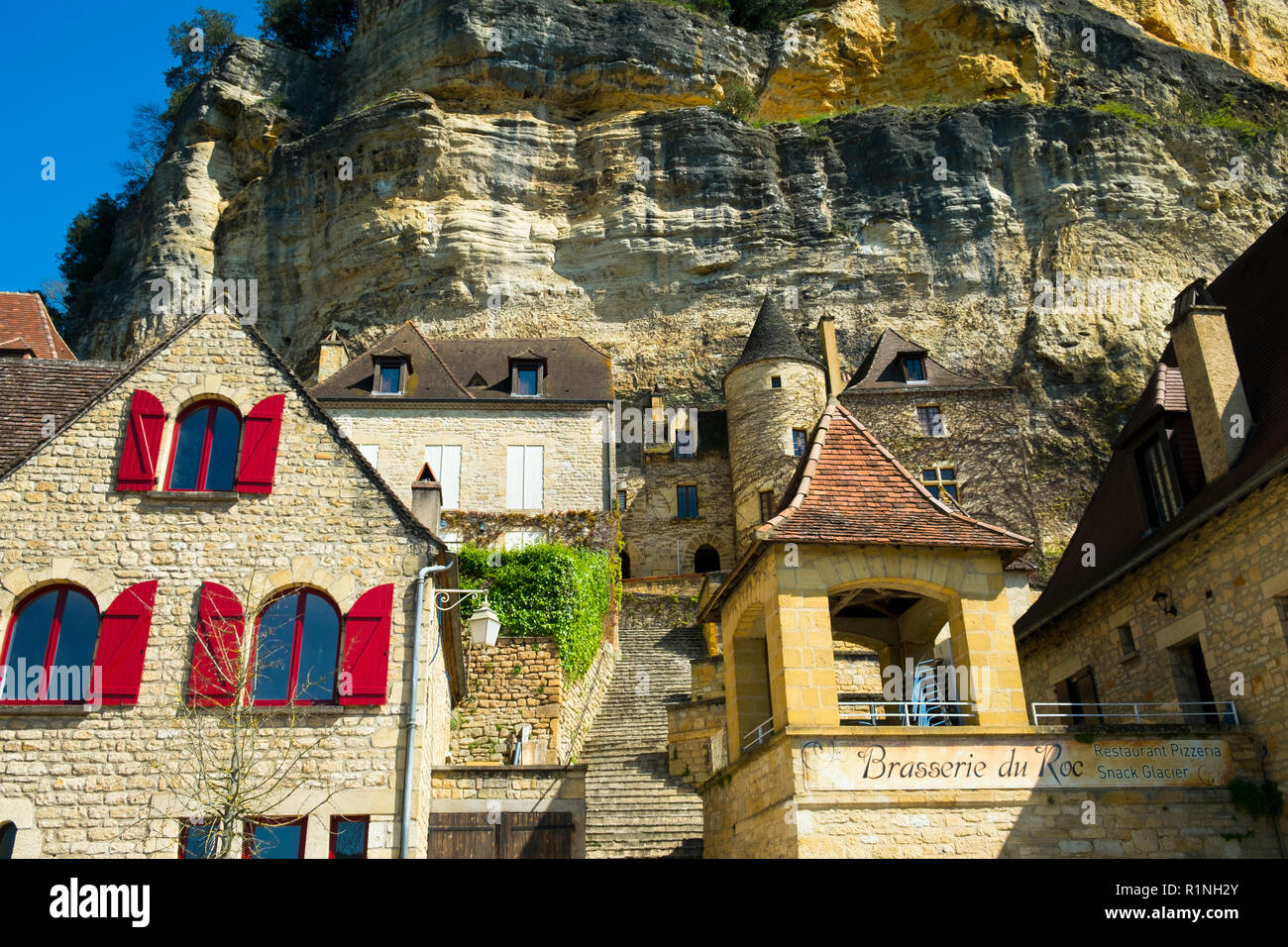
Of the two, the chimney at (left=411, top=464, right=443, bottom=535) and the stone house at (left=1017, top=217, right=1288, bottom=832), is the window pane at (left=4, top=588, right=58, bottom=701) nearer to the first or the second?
the chimney at (left=411, top=464, right=443, bottom=535)

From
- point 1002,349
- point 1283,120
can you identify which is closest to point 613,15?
point 1002,349

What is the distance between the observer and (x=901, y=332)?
33094 mm

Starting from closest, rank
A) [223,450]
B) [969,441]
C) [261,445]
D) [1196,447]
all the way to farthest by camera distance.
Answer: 1. [261,445]
2. [223,450]
3. [1196,447]
4. [969,441]

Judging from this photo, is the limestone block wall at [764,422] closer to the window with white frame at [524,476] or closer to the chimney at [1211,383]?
the window with white frame at [524,476]

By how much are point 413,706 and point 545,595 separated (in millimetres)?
7968

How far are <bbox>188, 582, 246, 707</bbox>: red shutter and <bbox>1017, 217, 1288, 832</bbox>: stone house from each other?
319 inches

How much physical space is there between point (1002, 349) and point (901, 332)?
316 centimetres

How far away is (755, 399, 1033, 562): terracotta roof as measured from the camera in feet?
32.8

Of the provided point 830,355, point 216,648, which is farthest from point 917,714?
point 830,355

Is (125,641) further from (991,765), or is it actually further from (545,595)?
(545,595)

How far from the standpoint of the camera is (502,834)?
35.3 feet

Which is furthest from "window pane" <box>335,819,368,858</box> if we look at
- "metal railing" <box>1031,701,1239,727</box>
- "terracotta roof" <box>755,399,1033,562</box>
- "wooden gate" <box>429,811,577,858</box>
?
"metal railing" <box>1031,701,1239,727</box>

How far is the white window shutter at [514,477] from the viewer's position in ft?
75.2
